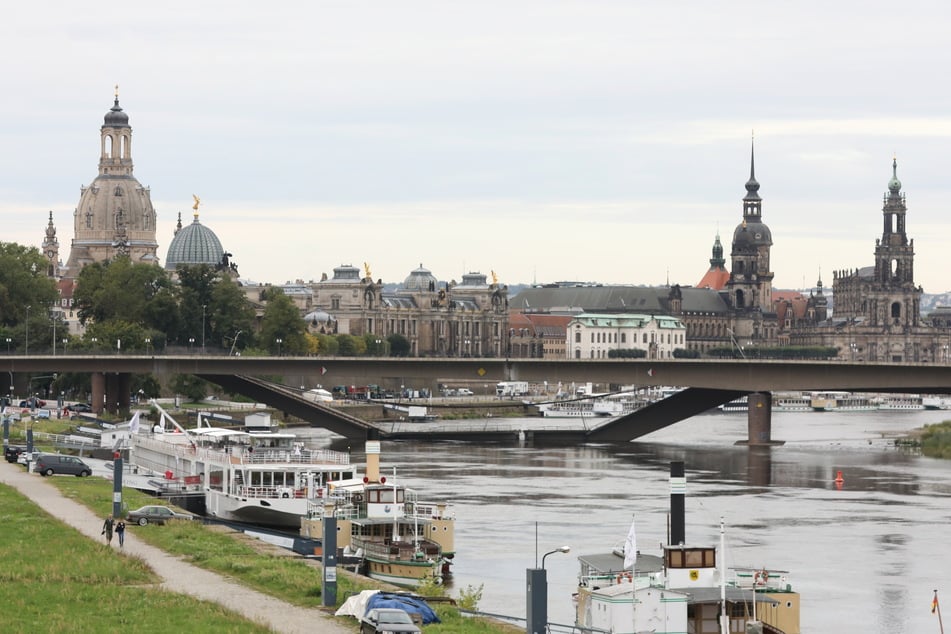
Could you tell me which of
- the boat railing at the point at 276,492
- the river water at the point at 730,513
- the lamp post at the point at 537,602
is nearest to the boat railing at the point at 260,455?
the boat railing at the point at 276,492

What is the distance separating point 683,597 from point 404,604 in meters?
5.84

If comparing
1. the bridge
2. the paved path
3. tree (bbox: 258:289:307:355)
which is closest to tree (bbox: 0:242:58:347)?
tree (bbox: 258:289:307:355)

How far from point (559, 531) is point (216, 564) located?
67.7 ft

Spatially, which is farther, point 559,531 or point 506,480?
point 506,480

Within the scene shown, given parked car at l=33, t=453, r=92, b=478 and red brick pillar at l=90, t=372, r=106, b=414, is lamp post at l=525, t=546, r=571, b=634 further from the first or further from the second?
red brick pillar at l=90, t=372, r=106, b=414

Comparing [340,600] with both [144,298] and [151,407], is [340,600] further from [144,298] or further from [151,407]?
[144,298]

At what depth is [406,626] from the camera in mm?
35594

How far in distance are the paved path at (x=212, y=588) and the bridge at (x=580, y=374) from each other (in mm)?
57875

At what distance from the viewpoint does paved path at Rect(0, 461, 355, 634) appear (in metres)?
38.6

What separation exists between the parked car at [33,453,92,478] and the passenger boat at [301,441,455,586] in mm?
18112

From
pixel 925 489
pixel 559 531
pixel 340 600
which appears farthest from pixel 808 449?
pixel 340 600

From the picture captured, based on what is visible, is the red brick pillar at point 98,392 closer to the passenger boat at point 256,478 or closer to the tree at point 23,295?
the tree at point 23,295

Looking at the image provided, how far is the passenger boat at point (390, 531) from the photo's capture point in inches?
2029

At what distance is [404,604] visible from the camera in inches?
1521
